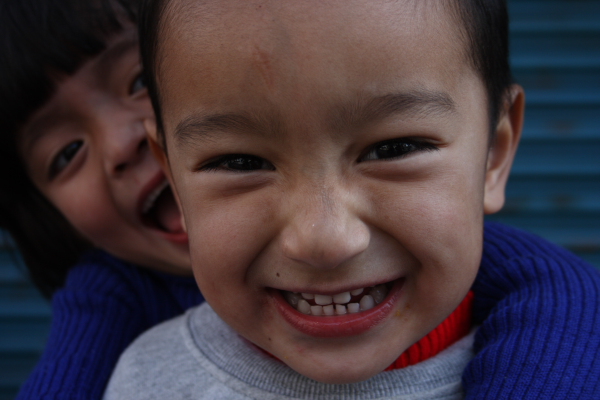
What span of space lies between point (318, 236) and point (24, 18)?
1.14 m

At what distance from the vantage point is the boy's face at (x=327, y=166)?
87 centimetres

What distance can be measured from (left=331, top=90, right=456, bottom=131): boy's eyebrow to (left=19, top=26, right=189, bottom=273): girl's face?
0.83 metres

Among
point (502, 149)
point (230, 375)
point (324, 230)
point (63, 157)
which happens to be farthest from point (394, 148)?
point (63, 157)

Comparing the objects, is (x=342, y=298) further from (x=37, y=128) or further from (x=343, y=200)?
(x=37, y=128)

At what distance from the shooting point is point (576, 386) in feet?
3.27

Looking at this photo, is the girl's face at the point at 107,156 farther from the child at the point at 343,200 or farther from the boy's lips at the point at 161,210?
the child at the point at 343,200

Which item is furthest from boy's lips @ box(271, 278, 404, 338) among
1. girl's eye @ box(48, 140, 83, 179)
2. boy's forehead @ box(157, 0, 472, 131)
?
girl's eye @ box(48, 140, 83, 179)

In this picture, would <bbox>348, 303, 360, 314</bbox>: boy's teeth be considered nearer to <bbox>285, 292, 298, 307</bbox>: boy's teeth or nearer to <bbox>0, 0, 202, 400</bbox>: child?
<bbox>285, 292, 298, 307</bbox>: boy's teeth

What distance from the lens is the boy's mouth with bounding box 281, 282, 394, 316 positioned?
100 cm

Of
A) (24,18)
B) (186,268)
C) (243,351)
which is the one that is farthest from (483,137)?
(24,18)

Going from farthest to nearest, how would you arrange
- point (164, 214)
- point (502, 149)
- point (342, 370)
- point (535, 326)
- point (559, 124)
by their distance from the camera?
point (559, 124) < point (164, 214) < point (502, 149) < point (535, 326) < point (342, 370)

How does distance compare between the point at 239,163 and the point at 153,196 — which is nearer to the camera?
the point at 239,163

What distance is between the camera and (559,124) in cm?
305

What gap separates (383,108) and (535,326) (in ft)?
1.85
